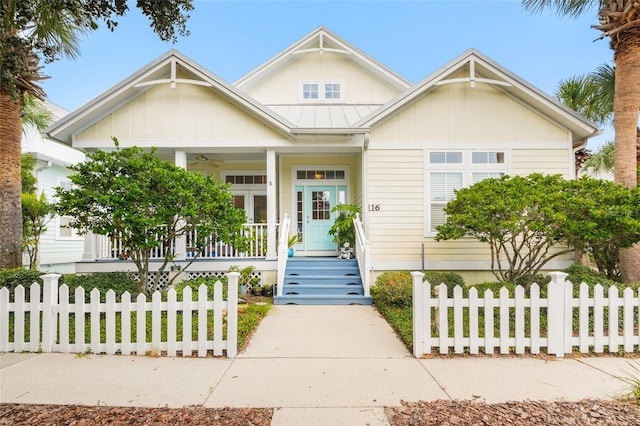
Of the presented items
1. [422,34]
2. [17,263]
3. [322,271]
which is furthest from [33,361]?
[422,34]

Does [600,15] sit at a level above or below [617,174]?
above

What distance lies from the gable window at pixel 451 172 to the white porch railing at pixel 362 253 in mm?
1788

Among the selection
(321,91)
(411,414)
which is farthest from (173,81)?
(411,414)

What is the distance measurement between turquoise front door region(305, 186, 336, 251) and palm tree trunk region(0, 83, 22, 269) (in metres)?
6.75

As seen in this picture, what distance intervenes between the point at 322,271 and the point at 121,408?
553cm

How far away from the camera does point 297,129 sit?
795 cm

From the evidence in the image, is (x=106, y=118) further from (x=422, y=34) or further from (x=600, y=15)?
(x=422, y=34)

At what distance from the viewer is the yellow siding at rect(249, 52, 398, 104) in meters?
11.7

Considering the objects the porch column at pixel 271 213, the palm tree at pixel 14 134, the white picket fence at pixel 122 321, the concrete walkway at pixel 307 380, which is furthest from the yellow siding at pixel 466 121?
the palm tree at pixel 14 134

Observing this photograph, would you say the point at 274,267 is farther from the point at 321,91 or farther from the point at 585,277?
the point at 321,91

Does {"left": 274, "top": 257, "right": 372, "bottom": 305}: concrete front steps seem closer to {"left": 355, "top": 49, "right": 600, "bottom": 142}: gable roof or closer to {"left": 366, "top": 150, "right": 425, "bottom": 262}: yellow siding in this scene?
{"left": 366, "top": 150, "right": 425, "bottom": 262}: yellow siding

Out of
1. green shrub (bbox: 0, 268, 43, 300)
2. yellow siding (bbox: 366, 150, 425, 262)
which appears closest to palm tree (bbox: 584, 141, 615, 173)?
yellow siding (bbox: 366, 150, 425, 262)

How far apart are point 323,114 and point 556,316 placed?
813cm

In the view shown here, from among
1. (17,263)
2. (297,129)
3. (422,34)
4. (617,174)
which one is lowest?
(17,263)
